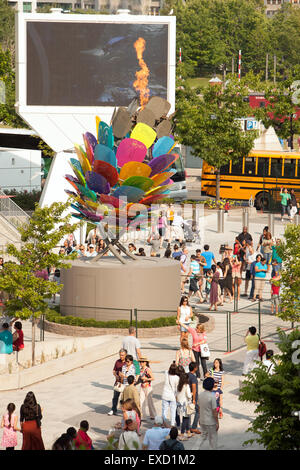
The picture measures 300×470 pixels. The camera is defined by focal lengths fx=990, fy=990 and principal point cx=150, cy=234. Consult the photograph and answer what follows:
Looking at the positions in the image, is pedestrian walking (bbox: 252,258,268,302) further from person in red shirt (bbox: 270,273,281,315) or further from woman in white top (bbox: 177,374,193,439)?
woman in white top (bbox: 177,374,193,439)

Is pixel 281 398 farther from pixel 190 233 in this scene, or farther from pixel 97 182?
pixel 190 233

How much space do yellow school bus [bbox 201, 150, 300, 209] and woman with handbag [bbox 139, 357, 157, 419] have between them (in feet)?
91.4

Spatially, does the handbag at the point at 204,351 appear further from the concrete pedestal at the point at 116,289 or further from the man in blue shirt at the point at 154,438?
the man in blue shirt at the point at 154,438

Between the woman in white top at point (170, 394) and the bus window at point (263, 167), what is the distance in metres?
30.0

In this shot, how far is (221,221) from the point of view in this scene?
131 ft

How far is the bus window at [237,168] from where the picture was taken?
154 ft

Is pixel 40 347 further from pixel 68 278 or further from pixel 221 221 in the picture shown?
pixel 221 221

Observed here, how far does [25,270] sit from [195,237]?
54.1 feet

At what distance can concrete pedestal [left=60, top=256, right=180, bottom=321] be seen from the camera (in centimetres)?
2600

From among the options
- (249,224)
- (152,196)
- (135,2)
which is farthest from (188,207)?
(152,196)

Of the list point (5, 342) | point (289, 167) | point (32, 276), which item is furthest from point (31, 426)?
point (289, 167)

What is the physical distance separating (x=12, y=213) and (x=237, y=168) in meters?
12.3

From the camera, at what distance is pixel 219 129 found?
4669 cm
